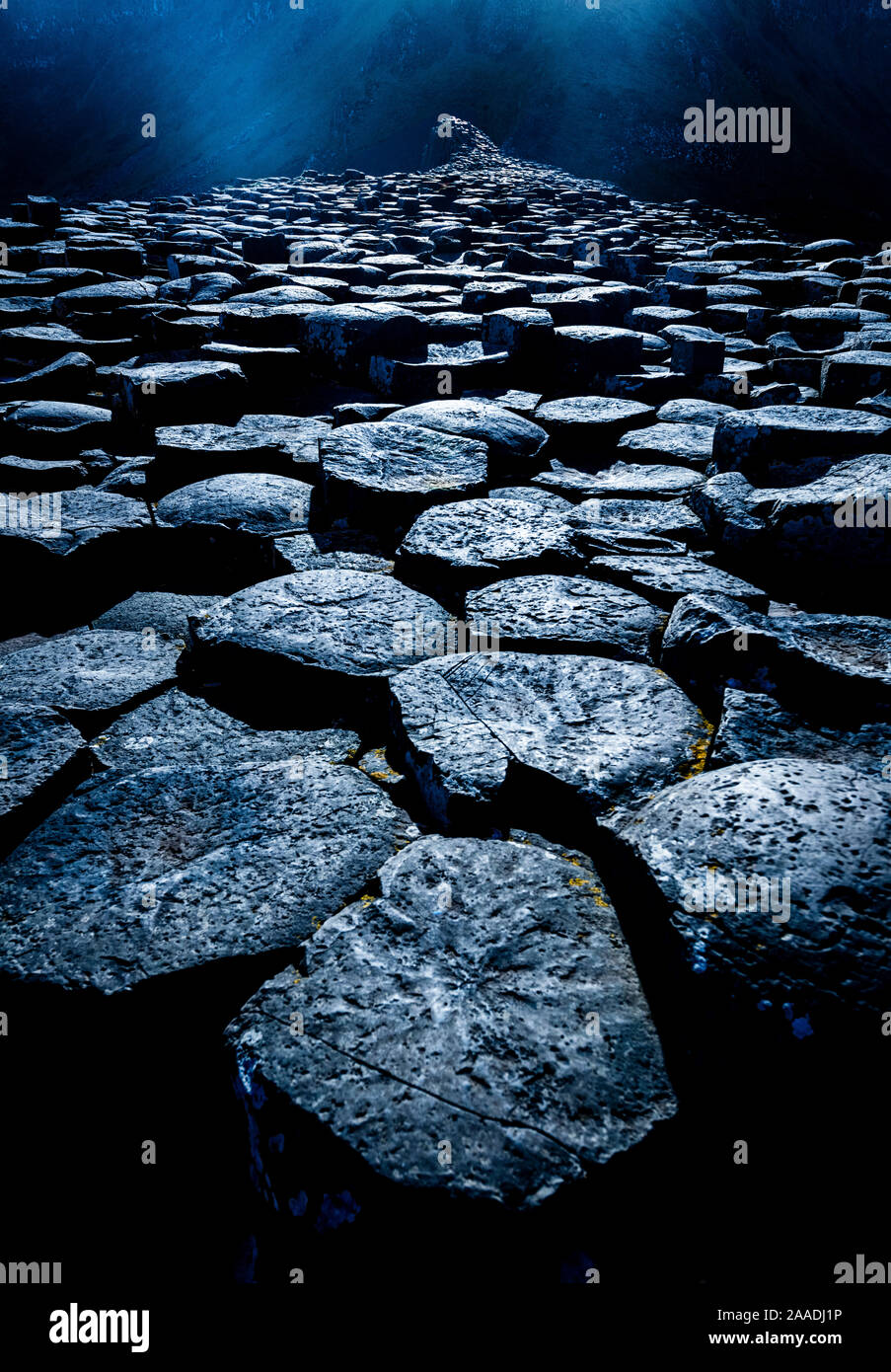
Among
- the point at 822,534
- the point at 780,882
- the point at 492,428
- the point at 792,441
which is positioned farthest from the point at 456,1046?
the point at 492,428

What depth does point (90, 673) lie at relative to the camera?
1617mm

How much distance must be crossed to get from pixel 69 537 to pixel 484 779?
56.0 inches

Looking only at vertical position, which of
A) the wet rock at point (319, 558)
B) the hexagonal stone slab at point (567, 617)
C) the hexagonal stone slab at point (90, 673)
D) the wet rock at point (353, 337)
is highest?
the wet rock at point (353, 337)

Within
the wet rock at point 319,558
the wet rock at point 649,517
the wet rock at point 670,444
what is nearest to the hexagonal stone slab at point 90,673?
the wet rock at point 319,558

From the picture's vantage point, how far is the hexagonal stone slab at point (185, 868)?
1.01 meters

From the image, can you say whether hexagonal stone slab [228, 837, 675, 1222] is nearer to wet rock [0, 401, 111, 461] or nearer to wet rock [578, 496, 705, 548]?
wet rock [578, 496, 705, 548]

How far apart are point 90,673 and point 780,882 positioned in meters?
1.37

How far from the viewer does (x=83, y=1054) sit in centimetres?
97

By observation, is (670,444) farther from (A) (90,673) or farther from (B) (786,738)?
(A) (90,673)

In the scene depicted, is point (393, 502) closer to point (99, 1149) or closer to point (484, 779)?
point (484, 779)

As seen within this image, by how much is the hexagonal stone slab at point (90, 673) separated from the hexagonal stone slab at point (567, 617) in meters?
0.71

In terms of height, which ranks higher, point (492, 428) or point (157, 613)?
point (492, 428)

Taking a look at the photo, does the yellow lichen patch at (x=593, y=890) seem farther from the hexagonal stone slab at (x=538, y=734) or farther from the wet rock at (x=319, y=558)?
the wet rock at (x=319, y=558)

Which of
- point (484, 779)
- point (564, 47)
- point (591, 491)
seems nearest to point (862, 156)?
point (564, 47)
